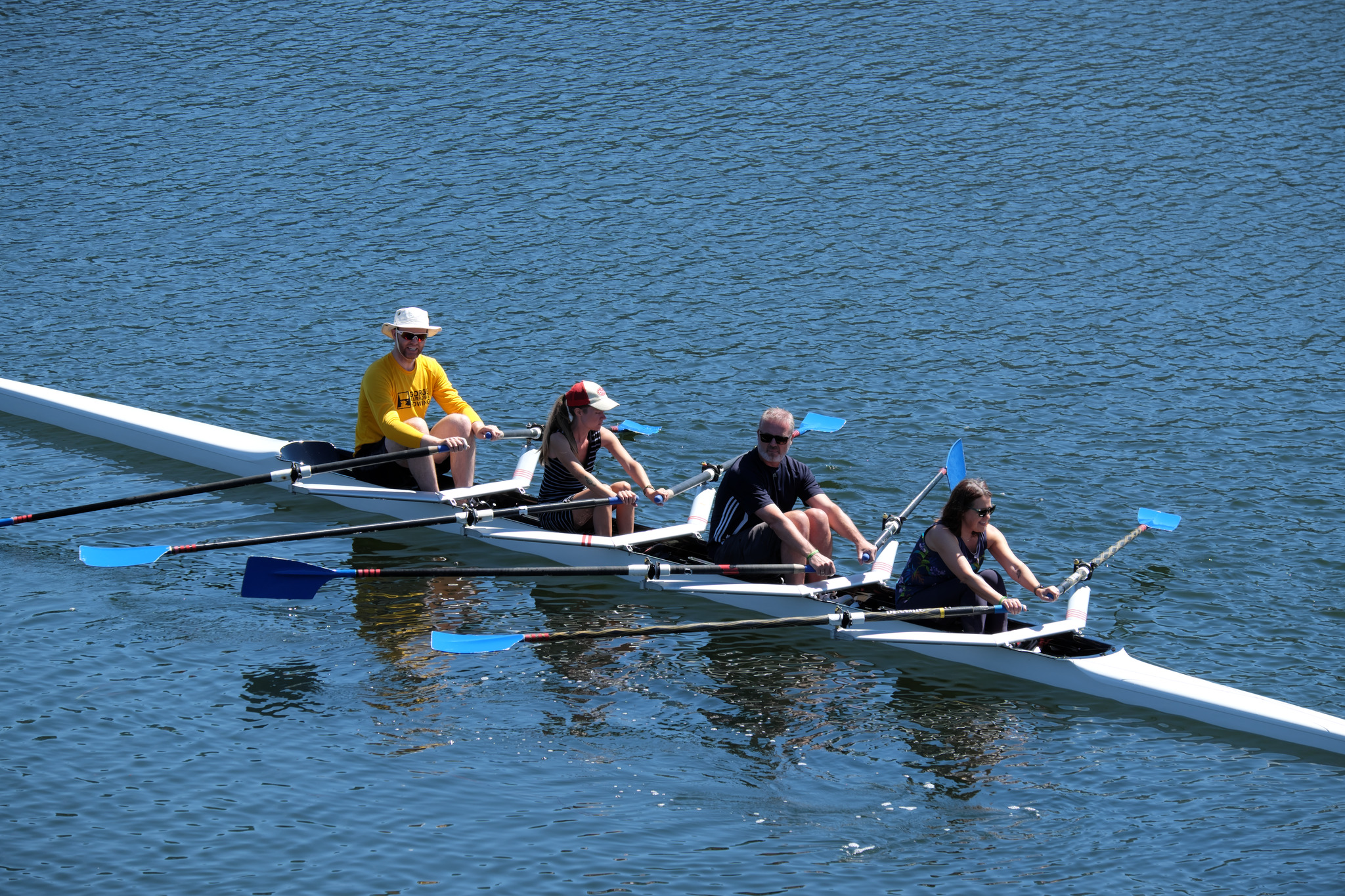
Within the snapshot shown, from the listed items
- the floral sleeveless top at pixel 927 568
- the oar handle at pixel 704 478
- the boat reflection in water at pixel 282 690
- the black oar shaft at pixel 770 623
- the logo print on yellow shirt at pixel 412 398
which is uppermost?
the logo print on yellow shirt at pixel 412 398

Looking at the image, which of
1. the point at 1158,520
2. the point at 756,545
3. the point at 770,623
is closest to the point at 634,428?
the point at 756,545

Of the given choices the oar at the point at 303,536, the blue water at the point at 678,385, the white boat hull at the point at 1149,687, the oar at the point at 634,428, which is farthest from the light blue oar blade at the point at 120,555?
the white boat hull at the point at 1149,687

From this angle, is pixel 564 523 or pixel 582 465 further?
pixel 564 523

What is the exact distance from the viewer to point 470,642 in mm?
9102

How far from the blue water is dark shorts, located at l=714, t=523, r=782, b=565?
632 mm

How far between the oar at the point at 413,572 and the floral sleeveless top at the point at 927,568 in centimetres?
70

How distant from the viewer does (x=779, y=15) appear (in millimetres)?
26703

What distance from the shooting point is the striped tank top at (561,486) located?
10.9m

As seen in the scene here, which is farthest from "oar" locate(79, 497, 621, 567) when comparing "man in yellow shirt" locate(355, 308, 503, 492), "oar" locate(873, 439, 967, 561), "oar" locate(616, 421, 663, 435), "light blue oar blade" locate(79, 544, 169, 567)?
"oar" locate(873, 439, 967, 561)

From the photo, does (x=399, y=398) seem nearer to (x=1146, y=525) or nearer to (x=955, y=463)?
(x=955, y=463)

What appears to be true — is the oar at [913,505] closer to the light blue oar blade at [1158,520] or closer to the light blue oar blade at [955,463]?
the light blue oar blade at [955,463]

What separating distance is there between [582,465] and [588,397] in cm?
67

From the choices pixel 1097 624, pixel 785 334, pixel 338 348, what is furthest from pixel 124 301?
pixel 1097 624

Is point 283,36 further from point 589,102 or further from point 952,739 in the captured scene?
point 952,739
